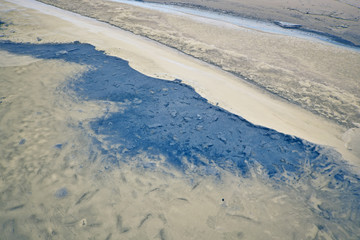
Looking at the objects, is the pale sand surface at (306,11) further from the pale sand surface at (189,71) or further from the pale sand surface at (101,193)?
the pale sand surface at (101,193)

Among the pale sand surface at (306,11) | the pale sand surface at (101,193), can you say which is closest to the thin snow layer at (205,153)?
the pale sand surface at (101,193)

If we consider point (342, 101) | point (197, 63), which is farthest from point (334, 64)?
point (197, 63)

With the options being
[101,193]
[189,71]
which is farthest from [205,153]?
[189,71]

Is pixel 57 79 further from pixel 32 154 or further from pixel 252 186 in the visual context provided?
pixel 252 186

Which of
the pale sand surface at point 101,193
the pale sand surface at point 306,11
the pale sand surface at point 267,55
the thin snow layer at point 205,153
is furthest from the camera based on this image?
the pale sand surface at point 306,11

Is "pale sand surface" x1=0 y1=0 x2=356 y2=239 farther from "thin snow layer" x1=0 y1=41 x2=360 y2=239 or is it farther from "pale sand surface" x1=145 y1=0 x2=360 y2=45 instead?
"pale sand surface" x1=145 y1=0 x2=360 y2=45

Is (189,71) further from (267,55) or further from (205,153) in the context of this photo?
(267,55)
